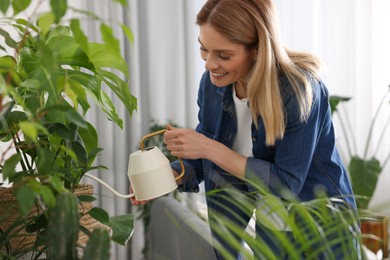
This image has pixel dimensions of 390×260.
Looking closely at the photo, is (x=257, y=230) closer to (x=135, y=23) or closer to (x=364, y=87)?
(x=135, y=23)

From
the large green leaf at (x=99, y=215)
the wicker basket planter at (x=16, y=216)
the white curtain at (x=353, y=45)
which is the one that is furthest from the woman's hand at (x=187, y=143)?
the white curtain at (x=353, y=45)

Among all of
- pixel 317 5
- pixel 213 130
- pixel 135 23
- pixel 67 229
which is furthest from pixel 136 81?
pixel 67 229

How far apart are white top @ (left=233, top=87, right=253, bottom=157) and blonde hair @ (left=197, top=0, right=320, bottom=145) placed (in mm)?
144

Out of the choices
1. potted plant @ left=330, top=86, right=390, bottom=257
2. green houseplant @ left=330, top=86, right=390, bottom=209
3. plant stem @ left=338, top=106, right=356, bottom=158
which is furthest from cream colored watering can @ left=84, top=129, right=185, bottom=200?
plant stem @ left=338, top=106, right=356, bottom=158

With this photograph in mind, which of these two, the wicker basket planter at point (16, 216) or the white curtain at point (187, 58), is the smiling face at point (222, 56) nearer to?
the wicker basket planter at point (16, 216)

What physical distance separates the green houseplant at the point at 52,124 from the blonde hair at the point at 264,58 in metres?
0.31

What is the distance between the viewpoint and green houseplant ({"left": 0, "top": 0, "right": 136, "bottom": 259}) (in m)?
0.87

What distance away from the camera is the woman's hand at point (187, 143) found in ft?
5.69

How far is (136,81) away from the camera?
13.3 ft

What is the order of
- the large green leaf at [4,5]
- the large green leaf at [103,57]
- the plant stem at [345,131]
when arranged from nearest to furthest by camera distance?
the large green leaf at [4,5]
the large green leaf at [103,57]
the plant stem at [345,131]

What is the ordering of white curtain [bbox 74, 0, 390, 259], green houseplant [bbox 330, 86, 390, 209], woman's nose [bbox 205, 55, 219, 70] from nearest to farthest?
woman's nose [bbox 205, 55, 219, 70] → green houseplant [bbox 330, 86, 390, 209] → white curtain [bbox 74, 0, 390, 259]

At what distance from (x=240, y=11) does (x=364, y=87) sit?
2.74 meters

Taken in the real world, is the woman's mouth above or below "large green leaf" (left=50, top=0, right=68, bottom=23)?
below

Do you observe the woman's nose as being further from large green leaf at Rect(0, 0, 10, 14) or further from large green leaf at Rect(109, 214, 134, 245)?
large green leaf at Rect(0, 0, 10, 14)
